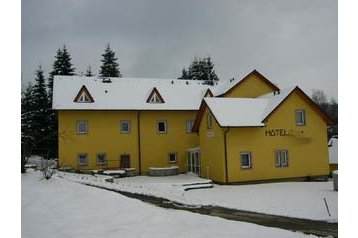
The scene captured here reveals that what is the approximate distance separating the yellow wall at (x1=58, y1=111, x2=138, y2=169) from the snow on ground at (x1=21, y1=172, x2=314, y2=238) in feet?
46.5

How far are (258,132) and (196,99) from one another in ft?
25.9

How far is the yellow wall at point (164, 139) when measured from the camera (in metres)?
24.4

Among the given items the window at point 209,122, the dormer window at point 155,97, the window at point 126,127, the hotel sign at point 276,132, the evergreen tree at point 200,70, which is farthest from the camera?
the evergreen tree at point 200,70

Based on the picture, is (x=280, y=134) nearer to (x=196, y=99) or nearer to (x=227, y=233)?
(x=196, y=99)

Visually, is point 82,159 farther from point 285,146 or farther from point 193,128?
point 285,146

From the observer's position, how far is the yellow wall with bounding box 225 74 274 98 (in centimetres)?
2484

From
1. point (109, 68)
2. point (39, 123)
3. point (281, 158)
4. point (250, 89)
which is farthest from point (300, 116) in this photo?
point (109, 68)

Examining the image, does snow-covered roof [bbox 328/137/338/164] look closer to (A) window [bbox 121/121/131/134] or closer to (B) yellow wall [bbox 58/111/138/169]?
(B) yellow wall [bbox 58/111/138/169]

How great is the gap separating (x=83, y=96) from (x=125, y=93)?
2.95 m

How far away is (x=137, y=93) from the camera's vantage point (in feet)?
84.1

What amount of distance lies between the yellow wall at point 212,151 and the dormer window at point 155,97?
16.1ft

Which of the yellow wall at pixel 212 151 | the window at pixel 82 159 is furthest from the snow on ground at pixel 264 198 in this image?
the window at pixel 82 159

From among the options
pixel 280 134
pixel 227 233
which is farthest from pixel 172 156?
pixel 227 233

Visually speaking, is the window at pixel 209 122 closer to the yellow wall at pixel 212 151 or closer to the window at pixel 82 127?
the yellow wall at pixel 212 151
